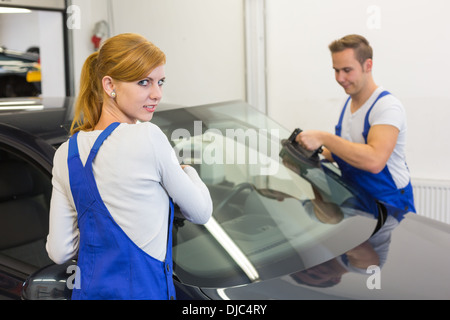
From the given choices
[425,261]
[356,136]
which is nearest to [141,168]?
[425,261]

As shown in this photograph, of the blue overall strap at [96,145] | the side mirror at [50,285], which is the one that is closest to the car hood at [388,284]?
the side mirror at [50,285]

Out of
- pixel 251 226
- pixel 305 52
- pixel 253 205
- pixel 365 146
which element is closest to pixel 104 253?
pixel 251 226

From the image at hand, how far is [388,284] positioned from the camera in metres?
1.35

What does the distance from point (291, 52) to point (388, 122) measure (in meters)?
2.09

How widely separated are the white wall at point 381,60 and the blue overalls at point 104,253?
295cm

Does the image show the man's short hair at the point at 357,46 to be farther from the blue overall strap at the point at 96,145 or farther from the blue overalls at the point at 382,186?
the blue overall strap at the point at 96,145

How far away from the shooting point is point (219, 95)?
15.0 feet

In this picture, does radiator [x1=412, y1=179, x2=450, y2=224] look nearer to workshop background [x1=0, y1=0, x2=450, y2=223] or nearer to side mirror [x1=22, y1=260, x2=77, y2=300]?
workshop background [x1=0, y1=0, x2=450, y2=223]

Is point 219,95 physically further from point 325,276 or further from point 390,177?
point 325,276

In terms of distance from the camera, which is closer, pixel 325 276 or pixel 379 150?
pixel 325 276

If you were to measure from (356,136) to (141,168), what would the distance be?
146 centimetres

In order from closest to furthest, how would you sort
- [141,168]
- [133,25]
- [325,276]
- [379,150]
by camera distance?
[141,168] → [325,276] → [379,150] → [133,25]

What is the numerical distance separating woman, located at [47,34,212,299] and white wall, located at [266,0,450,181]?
284cm

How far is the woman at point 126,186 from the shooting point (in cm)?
110
